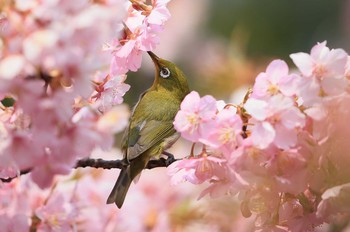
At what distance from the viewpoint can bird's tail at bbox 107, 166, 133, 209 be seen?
4.96 feet

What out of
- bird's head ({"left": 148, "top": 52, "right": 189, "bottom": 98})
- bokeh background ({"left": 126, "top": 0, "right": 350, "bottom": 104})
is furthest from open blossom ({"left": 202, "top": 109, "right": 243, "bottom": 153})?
bokeh background ({"left": 126, "top": 0, "right": 350, "bottom": 104})

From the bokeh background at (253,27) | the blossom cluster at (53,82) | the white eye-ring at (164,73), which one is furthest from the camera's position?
the bokeh background at (253,27)

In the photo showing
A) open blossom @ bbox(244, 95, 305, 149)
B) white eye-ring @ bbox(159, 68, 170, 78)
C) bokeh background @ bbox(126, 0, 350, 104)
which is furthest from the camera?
bokeh background @ bbox(126, 0, 350, 104)

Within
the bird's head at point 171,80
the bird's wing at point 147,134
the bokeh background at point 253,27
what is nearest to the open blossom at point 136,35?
the bird's wing at point 147,134

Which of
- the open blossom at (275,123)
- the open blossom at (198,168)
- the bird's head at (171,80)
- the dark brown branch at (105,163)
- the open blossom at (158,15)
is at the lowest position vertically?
the bird's head at (171,80)

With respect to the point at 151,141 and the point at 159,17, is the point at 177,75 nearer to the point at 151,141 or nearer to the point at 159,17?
the point at 151,141

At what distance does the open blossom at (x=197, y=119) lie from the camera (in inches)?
47.2

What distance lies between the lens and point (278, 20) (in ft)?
26.4

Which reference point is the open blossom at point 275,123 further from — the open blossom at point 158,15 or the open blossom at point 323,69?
the open blossom at point 158,15

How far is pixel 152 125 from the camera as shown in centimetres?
170

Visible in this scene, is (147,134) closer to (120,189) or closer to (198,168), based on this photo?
(120,189)

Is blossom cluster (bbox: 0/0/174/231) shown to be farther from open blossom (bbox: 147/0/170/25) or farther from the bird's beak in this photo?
the bird's beak

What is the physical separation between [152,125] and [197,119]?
511 mm

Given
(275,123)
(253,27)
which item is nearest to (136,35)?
(275,123)
